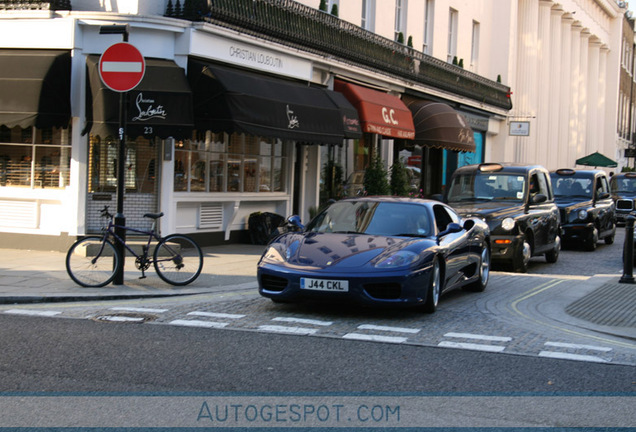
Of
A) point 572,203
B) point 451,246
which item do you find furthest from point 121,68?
point 572,203

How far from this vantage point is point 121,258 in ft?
36.0

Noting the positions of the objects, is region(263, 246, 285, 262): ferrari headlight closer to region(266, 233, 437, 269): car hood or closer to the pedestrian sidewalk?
region(266, 233, 437, 269): car hood

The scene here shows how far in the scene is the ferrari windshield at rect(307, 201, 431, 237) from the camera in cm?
998

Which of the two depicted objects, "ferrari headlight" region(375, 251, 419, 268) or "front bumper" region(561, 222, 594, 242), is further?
"front bumper" region(561, 222, 594, 242)

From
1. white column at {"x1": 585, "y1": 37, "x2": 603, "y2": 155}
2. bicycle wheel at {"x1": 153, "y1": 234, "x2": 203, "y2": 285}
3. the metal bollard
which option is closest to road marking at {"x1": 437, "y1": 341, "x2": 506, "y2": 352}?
bicycle wheel at {"x1": 153, "y1": 234, "x2": 203, "y2": 285}

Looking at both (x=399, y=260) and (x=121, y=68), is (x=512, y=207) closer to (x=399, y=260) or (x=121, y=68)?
(x=399, y=260)

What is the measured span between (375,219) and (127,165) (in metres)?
7.02

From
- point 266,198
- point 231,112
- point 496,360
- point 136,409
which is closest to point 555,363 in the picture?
point 496,360

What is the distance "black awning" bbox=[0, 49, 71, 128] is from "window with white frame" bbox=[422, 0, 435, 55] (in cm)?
1654

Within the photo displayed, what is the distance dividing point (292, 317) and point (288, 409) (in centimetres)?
363

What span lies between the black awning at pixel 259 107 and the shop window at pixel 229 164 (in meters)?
1.36

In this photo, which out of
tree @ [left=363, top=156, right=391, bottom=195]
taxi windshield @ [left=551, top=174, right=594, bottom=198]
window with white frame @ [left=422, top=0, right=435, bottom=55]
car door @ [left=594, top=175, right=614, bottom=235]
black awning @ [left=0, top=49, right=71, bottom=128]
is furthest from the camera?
window with white frame @ [left=422, top=0, right=435, bottom=55]

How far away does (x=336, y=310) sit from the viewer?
9594 mm

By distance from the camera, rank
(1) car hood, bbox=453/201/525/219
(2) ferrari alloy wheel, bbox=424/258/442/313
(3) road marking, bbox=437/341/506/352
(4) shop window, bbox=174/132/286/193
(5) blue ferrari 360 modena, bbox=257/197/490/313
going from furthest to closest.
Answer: (4) shop window, bbox=174/132/286/193 → (1) car hood, bbox=453/201/525/219 → (2) ferrari alloy wheel, bbox=424/258/442/313 → (5) blue ferrari 360 modena, bbox=257/197/490/313 → (3) road marking, bbox=437/341/506/352
